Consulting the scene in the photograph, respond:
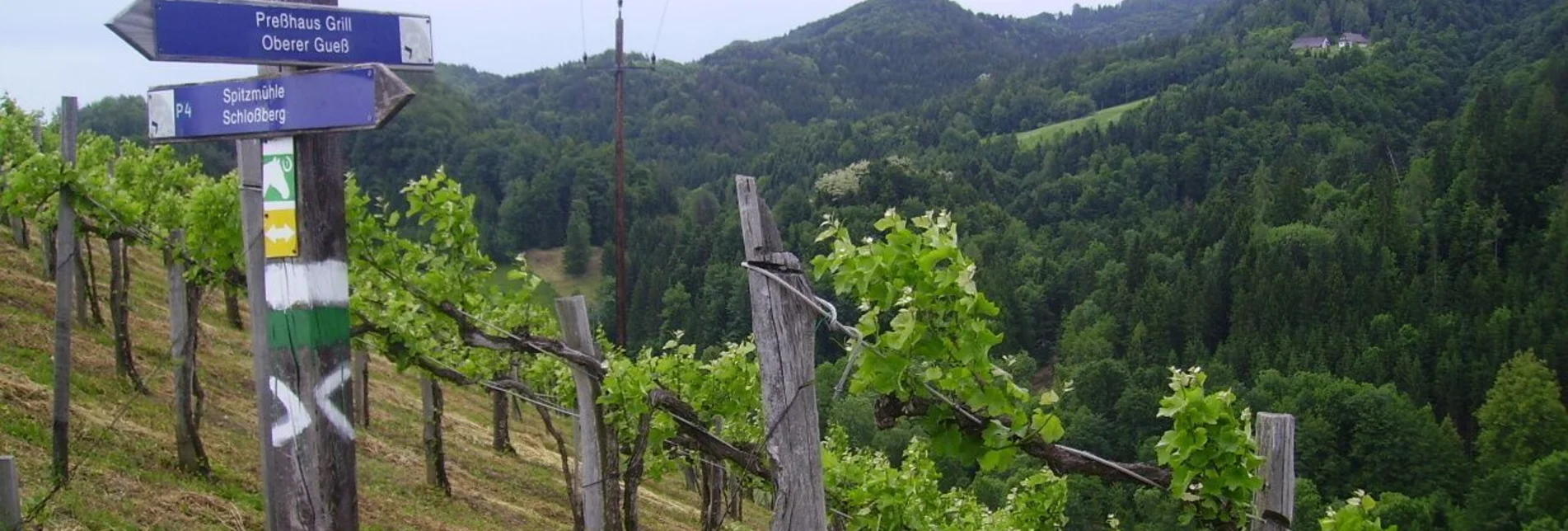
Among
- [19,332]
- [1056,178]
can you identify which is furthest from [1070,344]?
[19,332]

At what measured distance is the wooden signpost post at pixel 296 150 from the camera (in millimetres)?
4199

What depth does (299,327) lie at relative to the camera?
442 cm

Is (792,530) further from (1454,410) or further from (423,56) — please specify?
(1454,410)

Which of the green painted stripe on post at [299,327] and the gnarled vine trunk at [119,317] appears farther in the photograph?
the gnarled vine trunk at [119,317]

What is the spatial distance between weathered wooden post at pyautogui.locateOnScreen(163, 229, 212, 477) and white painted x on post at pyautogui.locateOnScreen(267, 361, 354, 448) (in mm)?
7680

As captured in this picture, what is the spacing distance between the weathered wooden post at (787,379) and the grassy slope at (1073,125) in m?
143

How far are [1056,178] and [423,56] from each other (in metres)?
130

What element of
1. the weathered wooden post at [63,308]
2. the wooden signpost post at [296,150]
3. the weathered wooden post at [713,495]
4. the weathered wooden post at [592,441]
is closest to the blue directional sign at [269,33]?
the wooden signpost post at [296,150]

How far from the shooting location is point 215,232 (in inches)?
384

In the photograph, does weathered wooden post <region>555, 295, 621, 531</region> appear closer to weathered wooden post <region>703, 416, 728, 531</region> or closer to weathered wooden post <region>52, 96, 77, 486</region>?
weathered wooden post <region>703, 416, 728, 531</region>

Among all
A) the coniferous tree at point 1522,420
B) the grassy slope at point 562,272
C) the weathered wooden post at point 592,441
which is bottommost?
the coniferous tree at point 1522,420

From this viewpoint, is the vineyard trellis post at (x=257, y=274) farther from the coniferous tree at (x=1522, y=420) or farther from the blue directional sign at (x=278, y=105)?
the coniferous tree at (x=1522, y=420)

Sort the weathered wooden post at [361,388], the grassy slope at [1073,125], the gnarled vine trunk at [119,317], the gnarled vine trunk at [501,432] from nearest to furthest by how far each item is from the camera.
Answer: the gnarled vine trunk at [119,317]
the weathered wooden post at [361,388]
the gnarled vine trunk at [501,432]
the grassy slope at [1073,125]

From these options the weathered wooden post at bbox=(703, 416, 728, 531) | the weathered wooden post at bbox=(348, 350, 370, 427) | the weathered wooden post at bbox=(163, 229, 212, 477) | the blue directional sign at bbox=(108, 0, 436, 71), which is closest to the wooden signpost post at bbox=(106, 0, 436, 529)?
the blue directional sign at bbox=(108, 0, 436, 71)
